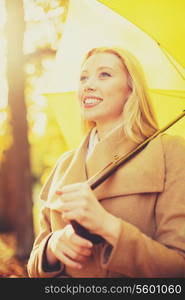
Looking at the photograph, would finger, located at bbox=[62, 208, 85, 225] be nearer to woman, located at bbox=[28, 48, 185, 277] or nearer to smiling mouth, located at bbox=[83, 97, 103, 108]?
woman, located at bbox=[28, 48, 185, 277]

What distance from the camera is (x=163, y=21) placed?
1797mm

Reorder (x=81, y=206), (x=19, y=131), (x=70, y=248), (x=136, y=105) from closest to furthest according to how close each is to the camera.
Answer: (x=81, y=206), (x=70, y=248), (x=136, y=105), (x=19, y=131)

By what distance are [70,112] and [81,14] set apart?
1.71 ft

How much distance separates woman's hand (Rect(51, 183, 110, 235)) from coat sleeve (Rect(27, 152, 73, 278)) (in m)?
0.41

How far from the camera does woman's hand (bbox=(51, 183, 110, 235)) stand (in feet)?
4.90

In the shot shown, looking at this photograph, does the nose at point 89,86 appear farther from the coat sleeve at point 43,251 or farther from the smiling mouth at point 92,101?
the coat sleeve at point 43,251

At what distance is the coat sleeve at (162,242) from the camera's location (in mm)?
1601

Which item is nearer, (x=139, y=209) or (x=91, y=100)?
(x=139, y=209)

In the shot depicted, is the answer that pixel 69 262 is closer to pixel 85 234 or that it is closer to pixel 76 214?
pixel 85 234

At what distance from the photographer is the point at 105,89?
1930mm

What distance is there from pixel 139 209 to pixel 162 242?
0.52 feet

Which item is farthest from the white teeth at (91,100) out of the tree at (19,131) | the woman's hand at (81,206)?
the tree at (19,131)

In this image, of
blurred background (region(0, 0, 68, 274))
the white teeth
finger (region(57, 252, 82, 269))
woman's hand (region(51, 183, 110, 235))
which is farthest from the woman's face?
blurred background (region(0, 0, 68, 274))

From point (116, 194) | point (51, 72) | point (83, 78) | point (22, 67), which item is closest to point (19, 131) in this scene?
point (22, 67)
